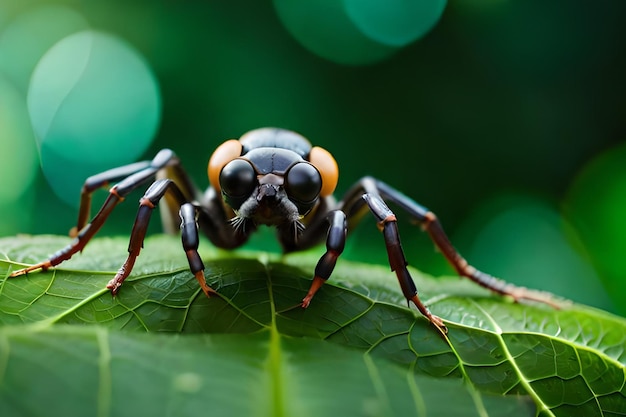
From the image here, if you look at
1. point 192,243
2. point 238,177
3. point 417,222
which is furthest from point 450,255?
point 192,243

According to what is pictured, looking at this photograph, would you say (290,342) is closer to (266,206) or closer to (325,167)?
(266,206)

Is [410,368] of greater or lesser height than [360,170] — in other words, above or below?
above

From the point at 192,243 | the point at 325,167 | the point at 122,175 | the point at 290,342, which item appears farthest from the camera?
the point at 122,175

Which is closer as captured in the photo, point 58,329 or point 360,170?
point 58,329

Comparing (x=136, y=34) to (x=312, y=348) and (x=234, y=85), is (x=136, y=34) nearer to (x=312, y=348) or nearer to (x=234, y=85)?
(x=234, y=85)

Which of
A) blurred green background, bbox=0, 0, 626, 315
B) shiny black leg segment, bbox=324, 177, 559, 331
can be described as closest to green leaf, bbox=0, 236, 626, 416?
shiny black leg segment, bbox=324, 177, 559, 331

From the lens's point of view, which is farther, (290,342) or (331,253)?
(331,253)

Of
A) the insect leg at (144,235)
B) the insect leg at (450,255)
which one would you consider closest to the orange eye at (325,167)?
the insect leg at (450,255)

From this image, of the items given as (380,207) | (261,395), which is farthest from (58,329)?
(380,207)

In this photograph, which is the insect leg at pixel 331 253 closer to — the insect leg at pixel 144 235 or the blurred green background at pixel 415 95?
the insect leg at pixel 144 235
